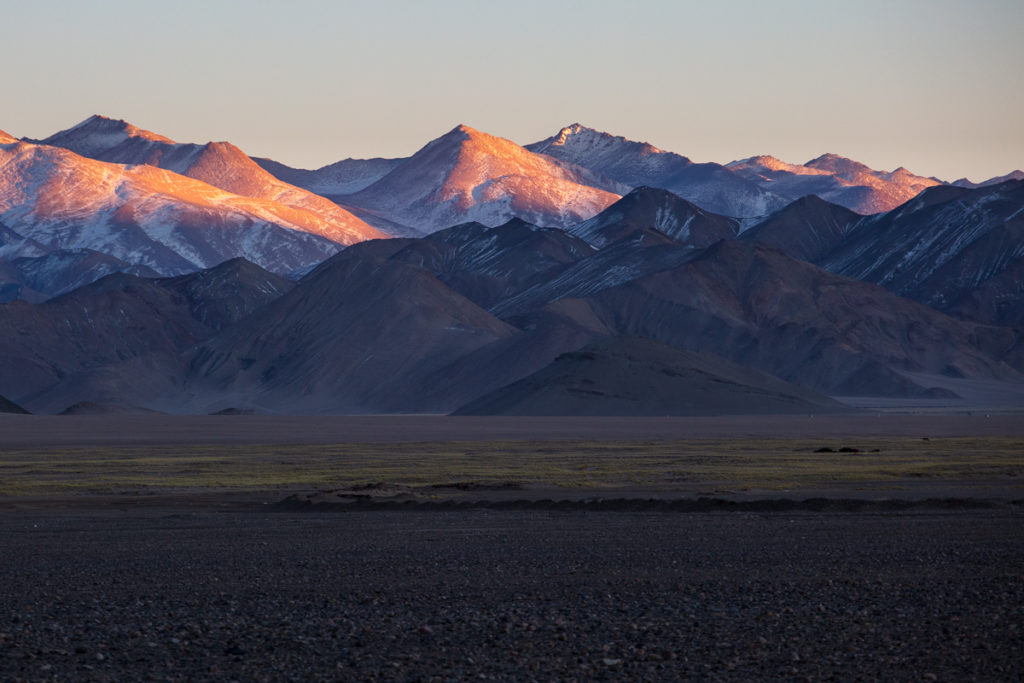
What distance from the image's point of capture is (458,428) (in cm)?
10375

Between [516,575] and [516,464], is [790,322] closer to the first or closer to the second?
[516,464]

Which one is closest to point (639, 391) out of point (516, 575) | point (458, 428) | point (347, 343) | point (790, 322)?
point (458, 428)

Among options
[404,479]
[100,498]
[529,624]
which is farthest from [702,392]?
[529,624]

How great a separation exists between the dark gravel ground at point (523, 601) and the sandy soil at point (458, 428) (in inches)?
2233

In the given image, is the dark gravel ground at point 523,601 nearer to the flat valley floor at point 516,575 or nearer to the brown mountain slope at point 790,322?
the flat valley floor at point 516,575

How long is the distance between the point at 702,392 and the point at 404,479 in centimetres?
8310

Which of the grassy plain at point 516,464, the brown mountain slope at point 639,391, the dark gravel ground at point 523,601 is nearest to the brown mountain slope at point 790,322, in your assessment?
the brown mountain slope at point 639,391

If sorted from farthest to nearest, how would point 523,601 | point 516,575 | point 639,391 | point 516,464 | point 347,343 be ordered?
point 347,343, point 639,391, point 516,464, point 516,575, point 523,601

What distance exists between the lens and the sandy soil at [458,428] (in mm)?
89188

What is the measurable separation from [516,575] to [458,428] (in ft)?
264

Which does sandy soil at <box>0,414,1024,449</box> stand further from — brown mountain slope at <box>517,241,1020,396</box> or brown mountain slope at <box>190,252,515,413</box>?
brown mountain slope at <box>517,241,1020,396</box>

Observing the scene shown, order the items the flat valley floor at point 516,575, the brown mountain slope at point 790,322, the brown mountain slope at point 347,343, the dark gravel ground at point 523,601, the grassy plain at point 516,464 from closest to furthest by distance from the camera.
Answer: the dark gravel ground at point 523,601, the flat valley floor at point 516,575, the grassy plain at point 516,464, the brown mountain slope at point 347,343, the brown mountain slope at point 790,322

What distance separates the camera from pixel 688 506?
36.7 m

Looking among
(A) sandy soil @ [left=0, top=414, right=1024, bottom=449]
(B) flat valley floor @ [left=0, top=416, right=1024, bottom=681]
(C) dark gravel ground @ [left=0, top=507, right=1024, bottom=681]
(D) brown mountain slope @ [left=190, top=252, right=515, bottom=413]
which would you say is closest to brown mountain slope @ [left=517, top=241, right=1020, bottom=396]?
(D) brown mountain slope @ [left=190, top=252, right=515, bottom=413]
